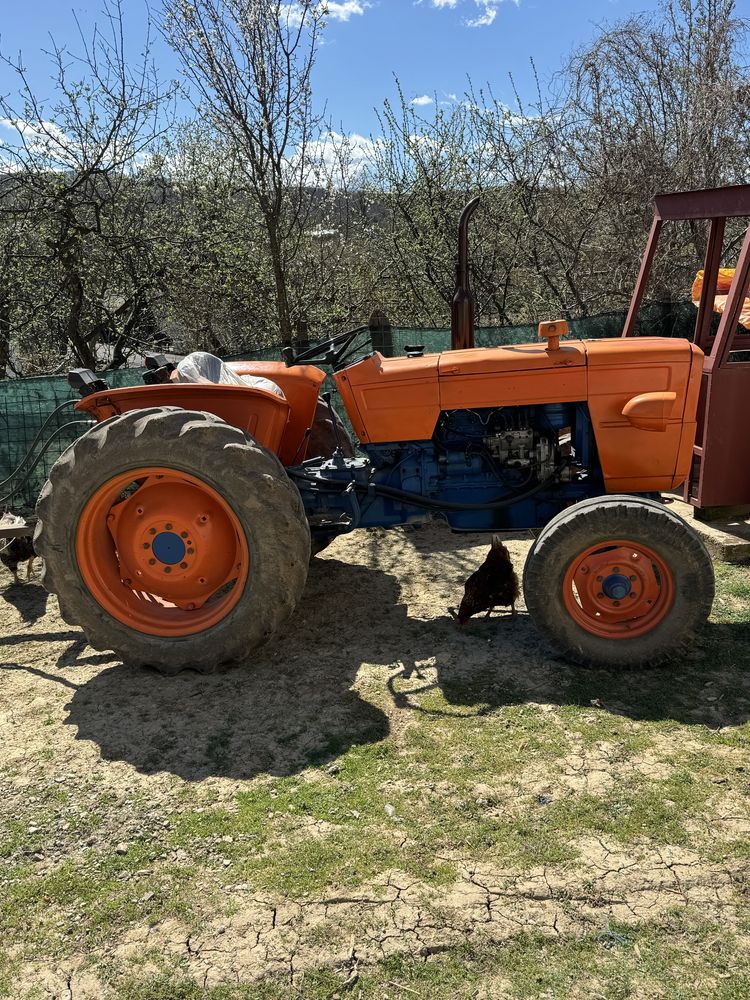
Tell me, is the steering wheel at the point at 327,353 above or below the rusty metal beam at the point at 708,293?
below

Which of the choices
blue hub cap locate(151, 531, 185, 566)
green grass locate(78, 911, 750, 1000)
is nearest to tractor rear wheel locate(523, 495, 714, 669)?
green grass locate(78, 911, 750, 1000)

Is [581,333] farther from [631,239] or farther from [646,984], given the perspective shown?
[646,984]

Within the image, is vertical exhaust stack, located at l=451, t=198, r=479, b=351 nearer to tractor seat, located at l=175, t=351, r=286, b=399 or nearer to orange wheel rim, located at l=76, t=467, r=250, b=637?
tractor seat, located at l=175, t=351, r=286, b=399

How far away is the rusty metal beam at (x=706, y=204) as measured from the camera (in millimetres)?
3604

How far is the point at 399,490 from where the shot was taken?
377 cm

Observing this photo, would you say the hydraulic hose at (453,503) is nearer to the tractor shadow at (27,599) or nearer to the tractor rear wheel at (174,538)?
the tractor rear wheel at (174,538)

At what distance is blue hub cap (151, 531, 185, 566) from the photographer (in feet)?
11.2

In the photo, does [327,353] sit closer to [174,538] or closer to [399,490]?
[399,490]

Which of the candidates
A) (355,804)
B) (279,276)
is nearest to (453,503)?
(355,804)

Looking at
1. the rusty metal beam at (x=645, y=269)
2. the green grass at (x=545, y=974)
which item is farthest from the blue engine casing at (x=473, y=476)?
the green grass at (x=545, y=974)

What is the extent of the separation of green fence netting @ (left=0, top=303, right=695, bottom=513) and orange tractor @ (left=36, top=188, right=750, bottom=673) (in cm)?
243

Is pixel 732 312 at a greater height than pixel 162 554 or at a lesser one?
greater

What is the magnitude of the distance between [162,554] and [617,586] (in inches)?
84.8

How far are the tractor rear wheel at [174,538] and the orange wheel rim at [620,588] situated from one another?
1281 mm
